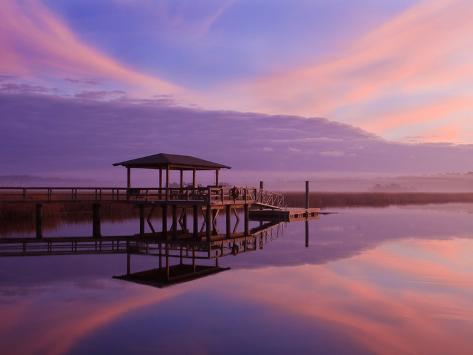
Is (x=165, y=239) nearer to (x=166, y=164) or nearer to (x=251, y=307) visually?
(x=166, y=164)

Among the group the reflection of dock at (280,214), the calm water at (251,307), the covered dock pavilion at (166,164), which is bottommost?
the calm water at (251,307)

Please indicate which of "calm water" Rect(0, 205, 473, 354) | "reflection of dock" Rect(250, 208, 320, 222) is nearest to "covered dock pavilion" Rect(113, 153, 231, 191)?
"calm water" Rect(0, 205, 473, 354)

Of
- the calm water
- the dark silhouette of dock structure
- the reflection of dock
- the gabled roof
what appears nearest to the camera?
the calm water

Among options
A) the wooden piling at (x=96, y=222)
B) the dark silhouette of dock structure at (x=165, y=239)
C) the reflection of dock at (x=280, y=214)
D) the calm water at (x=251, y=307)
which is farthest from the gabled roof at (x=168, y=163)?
the reflection of dock at (x=280, y=214)

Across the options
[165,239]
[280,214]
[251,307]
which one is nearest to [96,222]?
[165,239]

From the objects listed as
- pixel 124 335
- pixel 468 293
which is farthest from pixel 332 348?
pixel 468 293

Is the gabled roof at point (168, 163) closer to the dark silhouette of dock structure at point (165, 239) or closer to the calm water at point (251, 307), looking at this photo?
the dark silhouette of dock structure at point (165, 239)

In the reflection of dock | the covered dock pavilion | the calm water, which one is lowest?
the calm water

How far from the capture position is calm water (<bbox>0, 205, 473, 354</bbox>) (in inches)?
463

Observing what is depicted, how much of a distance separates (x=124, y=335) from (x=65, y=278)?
26.6ft

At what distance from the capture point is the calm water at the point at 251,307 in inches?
463

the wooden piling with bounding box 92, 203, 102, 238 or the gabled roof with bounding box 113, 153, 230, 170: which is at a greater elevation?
the gabled roof with bounding box 113, 153, 230, 170

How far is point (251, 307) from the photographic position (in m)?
15.1

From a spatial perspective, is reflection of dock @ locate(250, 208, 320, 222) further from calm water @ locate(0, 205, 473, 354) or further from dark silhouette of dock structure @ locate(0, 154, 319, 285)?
calm water @ locate(0, 205, 473, 354)
